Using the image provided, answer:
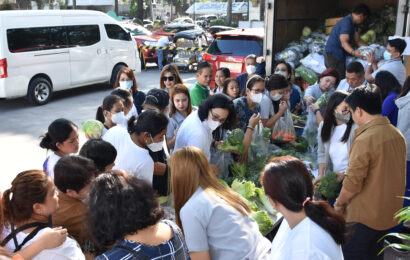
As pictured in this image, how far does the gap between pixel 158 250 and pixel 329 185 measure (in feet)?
7.09

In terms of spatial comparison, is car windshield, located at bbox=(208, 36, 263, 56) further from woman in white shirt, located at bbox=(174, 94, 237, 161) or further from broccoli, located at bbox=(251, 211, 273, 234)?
broccoli, located at bbox=(251, 211, 273, 234)

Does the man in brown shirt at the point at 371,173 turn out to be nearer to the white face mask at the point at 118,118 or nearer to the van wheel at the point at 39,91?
the white face mask at the point at 118,118

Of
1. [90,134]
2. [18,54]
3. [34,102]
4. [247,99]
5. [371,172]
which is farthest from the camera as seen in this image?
[34,102]

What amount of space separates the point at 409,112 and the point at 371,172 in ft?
5.03

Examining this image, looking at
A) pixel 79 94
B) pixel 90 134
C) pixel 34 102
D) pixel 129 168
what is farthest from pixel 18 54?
pixel 129 168

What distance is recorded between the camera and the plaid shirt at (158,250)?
175 centimetres

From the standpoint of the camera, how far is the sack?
16.7ft

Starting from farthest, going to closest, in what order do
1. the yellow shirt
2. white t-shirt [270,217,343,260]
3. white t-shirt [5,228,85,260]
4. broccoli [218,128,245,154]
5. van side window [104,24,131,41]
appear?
van side window [104,24,131,41] → broccoli [218,128,245,154] → the yellow shirt → white t-shirt [5,228,85,260] → white t-shirt [270,217,343,260]

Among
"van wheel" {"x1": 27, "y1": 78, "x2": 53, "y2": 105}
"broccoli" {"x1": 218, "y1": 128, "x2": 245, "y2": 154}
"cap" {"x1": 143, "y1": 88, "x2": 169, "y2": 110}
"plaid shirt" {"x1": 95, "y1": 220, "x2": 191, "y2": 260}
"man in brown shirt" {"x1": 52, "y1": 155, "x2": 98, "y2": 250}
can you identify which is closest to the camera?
"plaid shirt" {"x1": 95, "y1": 220, "x2": 191, "y2": 260}

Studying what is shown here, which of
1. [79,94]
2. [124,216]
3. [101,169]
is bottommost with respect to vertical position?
[79,94]

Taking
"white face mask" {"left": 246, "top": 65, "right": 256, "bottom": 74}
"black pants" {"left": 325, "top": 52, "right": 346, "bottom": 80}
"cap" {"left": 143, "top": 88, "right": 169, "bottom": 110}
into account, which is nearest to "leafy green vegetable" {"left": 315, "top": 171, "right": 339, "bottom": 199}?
"cap" {"left": 143, "top": 88, "right": 169, "bottom": 110}

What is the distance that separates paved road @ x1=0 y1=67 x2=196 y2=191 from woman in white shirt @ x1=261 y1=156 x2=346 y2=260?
15.8ft

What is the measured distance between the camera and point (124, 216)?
5.94ft

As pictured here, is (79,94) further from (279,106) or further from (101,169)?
(101,169)
